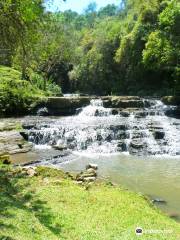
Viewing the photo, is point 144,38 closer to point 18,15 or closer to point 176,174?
point 176,174

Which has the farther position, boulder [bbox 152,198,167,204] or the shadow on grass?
boulder [bbox 152,198,167,204]

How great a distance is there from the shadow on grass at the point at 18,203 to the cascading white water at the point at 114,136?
9.25 metres

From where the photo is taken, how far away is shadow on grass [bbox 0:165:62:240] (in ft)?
25.2

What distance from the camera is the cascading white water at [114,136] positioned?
20578 millimetres

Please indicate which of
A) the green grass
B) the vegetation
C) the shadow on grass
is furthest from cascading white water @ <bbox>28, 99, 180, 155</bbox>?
the shadow on grass

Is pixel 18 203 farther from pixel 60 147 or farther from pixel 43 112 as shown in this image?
pixel 43 112

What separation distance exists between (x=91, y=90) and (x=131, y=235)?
4102 cm

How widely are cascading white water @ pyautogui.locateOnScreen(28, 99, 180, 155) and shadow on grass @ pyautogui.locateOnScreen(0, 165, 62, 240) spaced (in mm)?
9249

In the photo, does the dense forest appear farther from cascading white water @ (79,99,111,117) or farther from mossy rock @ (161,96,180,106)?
cascading white water @ (79,99,111,117)

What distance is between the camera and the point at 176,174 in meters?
15.4

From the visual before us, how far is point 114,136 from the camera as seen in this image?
71.8ft

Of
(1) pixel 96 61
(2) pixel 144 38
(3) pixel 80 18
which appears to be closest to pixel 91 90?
(1) pixel 96 61

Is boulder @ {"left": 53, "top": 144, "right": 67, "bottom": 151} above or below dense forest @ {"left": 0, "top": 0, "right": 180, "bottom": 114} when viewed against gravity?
below

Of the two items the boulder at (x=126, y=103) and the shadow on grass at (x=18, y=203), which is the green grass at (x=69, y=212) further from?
the boulder at (x=126, y=103)
